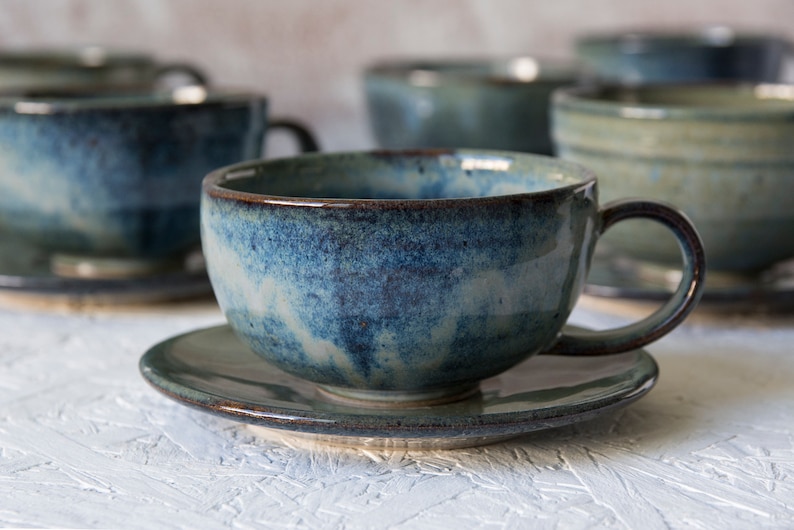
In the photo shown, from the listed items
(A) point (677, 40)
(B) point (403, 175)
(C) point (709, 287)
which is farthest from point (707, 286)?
(A) point (677, 40)

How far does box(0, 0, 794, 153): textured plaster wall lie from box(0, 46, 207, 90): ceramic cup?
156 mm

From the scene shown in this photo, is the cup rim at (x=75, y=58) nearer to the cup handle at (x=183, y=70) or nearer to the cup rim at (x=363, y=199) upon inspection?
the cup handle at (x=183, y=70)

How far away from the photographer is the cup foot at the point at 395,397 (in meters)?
0.54

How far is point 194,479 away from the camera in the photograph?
0.50 meters

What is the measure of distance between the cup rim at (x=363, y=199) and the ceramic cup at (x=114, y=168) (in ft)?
0.60

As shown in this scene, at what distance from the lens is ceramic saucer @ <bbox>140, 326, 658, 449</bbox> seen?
19.3 inches

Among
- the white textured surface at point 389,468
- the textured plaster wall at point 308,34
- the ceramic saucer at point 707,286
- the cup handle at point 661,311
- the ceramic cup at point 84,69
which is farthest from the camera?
the textured plaster wall at point 308,34

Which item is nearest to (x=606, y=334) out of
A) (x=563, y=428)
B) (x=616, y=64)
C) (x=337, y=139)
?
(x=563, y=428)

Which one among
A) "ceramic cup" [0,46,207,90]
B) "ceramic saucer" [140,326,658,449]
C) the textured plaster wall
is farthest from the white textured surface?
the textured plaster wall

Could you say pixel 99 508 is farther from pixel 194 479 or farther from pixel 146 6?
pixel 146 6

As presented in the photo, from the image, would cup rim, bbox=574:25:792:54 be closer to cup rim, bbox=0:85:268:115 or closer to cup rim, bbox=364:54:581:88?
cup rim, bbox=364:54:581:88

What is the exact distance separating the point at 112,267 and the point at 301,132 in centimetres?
17

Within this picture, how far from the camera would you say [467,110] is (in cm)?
96

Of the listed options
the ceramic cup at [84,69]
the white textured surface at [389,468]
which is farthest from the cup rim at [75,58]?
the white textured surface at [389,468]
